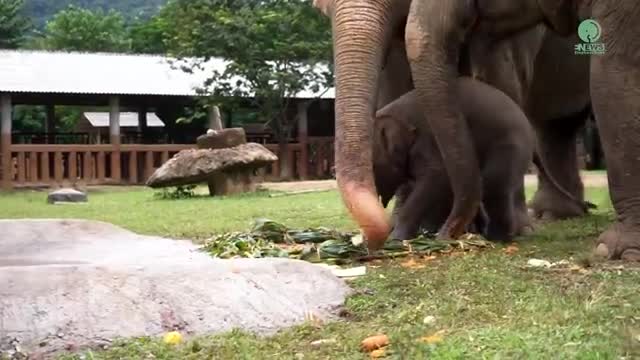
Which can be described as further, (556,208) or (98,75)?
(98,75)

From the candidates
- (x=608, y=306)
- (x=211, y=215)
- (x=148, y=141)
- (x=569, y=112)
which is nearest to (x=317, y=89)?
(x=148, y=141)

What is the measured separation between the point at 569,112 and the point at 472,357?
639 cm

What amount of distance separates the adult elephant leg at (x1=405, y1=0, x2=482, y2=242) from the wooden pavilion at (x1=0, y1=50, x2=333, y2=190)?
18764 millimetres

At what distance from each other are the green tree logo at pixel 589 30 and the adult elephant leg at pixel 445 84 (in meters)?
0.71

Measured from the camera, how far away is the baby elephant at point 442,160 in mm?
6730

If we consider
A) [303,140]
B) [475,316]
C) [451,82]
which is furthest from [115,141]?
[475,316]

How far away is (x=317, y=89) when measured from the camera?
2588cm

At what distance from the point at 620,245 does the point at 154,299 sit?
2.63 meters

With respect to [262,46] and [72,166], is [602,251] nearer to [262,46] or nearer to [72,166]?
[72,166]

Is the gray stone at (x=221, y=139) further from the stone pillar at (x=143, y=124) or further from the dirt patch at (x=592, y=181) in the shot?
the stone pillar at (x=143, y=124)

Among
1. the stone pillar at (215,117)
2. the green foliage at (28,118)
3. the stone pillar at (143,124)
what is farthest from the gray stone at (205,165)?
the green foliage at (28,118)

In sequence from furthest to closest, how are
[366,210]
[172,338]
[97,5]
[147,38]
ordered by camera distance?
[97,5] → [147,38] → [366,210] → [172,338]

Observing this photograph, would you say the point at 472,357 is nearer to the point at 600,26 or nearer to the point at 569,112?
the point at 600,26

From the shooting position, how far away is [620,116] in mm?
5547
